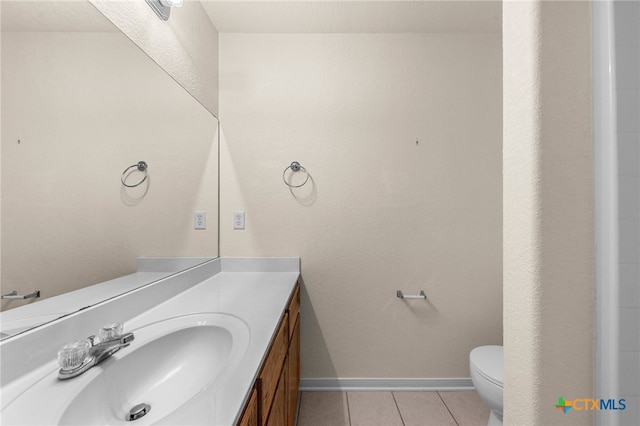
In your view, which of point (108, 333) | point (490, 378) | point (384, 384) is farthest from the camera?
point (384, 384)

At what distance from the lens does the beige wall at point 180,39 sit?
100 centimetres

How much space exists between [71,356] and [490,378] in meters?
1.64

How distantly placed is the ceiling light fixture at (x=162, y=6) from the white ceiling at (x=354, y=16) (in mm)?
448

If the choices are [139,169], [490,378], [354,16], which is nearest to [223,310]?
[139,169]

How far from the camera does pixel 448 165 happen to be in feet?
5.78

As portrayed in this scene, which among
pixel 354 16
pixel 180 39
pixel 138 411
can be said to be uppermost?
pixel 354 16

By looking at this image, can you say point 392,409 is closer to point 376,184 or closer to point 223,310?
point 223,310

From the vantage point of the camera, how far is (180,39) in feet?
4.42

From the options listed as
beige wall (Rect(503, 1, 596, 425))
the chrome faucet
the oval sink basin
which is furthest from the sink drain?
beige wall (Rect(503, 1, 596, 425))

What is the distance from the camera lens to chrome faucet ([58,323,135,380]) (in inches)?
24.5

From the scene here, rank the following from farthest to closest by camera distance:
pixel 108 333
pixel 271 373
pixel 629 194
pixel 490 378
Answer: pixel 490 378 → pixel 271 373 → pixel 108 333 → pixel 629 194

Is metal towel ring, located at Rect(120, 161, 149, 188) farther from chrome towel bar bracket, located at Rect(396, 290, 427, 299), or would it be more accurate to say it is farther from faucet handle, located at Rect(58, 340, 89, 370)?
chrome towel bar bracket, located at Rect(396, 290, 427, 299)

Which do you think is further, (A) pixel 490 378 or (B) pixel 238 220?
(B) pixel 238 220

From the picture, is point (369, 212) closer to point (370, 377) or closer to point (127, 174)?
point (370, 377)
